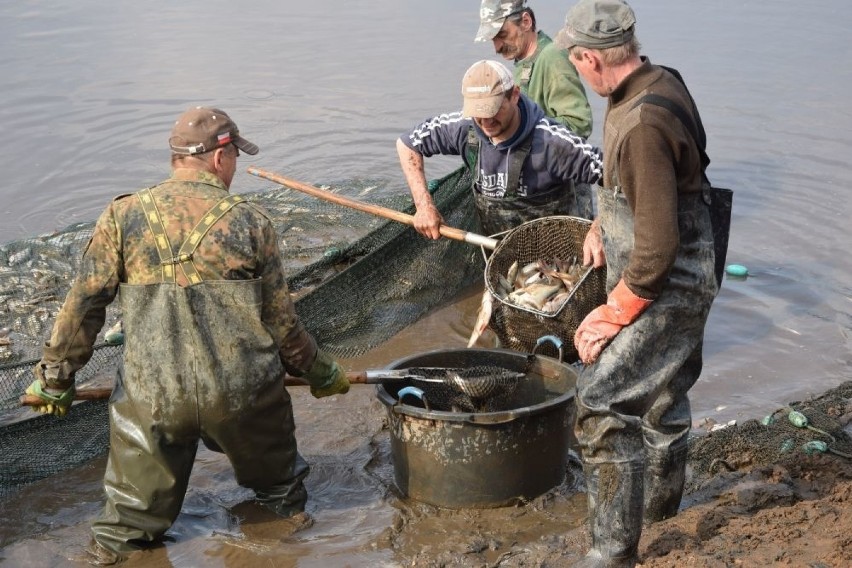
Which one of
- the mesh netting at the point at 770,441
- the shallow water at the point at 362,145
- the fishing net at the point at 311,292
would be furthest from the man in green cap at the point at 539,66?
the mesh netting at the point at 770,441

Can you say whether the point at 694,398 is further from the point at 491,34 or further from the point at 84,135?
the point at 84,135

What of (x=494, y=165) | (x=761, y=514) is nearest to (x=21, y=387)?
(x=494, y=165)

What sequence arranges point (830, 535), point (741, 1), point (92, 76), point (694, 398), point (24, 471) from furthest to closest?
point (741, 1) → point (92, 76) → point (694, 398) → point (24, 471) → point (830, 535)

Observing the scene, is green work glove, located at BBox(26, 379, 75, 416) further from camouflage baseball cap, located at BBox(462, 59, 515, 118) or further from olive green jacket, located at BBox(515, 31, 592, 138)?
olive green jacket, located at BBox(515, 31, 592, 138)

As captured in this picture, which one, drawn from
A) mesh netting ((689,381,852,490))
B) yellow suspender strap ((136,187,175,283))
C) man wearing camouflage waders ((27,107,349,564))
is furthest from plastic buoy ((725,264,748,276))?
yellow suspender strap ((136,187,175,283))

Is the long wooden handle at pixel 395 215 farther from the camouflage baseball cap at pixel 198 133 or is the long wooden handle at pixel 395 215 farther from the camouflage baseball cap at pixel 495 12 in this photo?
the camouflage baseball cap at pixel 198 133

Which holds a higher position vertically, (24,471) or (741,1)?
(741,1)

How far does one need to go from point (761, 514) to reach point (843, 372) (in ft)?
9.57

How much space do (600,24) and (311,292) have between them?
3.20m

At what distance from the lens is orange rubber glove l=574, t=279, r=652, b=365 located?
12.1 feet

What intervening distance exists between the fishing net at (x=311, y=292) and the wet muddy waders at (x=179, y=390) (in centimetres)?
87

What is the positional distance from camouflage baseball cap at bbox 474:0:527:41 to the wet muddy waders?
3.26 meters

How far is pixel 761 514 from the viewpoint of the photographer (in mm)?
4316

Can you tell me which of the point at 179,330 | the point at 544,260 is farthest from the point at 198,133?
the point at 544,260
